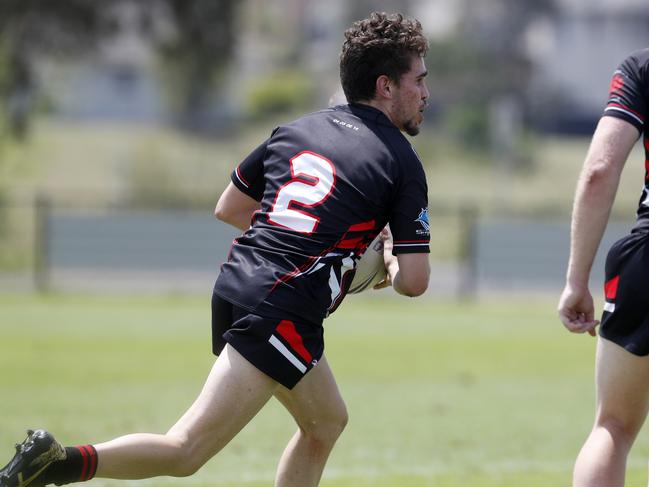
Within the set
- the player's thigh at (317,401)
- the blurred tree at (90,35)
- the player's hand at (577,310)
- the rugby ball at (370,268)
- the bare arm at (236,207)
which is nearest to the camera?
the player's hand at (577,310)

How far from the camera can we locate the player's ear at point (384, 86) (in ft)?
15.3

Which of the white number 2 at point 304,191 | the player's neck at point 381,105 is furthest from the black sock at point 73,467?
the player's neck at point 381,105

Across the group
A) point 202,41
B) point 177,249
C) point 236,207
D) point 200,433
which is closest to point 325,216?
point 236,207

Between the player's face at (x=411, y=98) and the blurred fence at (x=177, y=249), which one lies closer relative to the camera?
the player's face at (x=411, y=98)

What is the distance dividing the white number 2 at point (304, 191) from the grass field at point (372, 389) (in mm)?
2470

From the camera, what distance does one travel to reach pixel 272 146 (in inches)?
187

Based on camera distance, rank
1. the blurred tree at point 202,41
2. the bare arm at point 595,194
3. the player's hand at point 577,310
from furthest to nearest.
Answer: the blurred tree at point 202,41 → the player's hand at point 577,310 → the bare arm at point 595,194

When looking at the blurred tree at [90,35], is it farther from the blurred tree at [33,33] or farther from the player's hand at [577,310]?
the player's hand at [577,310]

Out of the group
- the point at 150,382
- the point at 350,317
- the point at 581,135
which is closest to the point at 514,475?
the point at 150,382

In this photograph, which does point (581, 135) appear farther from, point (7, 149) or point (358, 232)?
Result: point (358, 232)

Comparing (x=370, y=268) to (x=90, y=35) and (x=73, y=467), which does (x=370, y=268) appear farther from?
(x=90, y=35)

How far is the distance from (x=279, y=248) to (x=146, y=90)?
225 ft

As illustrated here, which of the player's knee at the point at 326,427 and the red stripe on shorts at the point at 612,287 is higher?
the red stripe on shorts at the point at 612,287

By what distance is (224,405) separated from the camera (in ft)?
14.4
